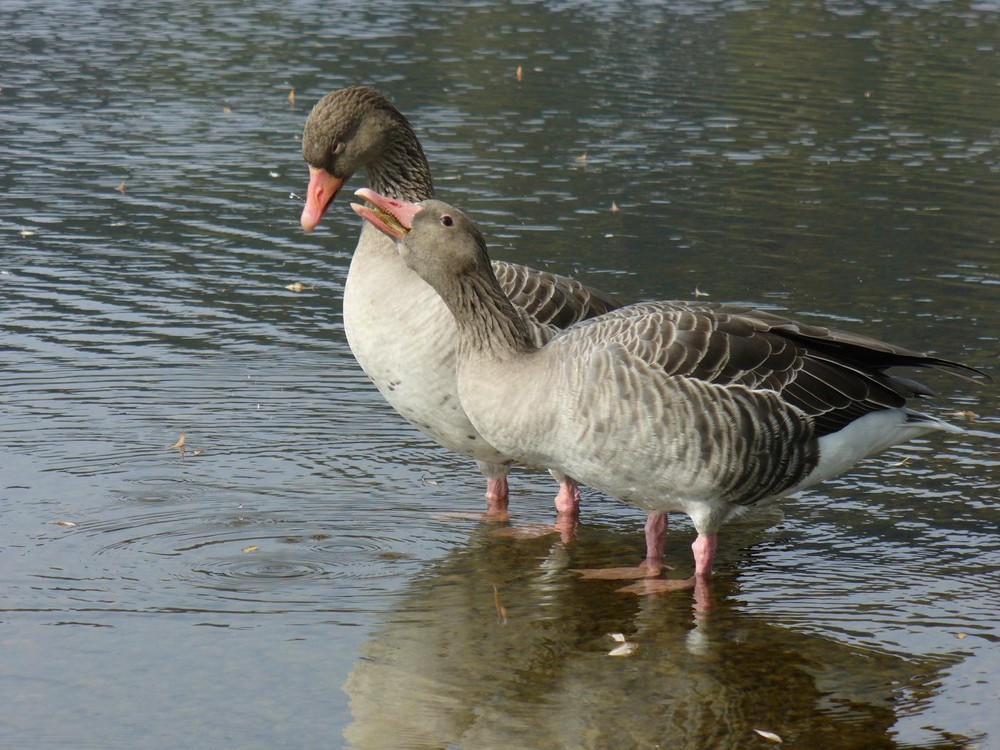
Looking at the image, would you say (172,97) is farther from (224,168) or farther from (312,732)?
(312,732)

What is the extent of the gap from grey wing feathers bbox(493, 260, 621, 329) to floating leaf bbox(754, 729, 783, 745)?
2486 millimetres

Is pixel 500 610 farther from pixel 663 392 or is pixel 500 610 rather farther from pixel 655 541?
pixel 663 392

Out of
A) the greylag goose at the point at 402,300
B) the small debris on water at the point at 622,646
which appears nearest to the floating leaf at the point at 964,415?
the greylag goose at the point at 402,300

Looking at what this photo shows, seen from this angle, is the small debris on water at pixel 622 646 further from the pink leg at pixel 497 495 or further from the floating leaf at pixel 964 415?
the floating leaf at pixel 964 415

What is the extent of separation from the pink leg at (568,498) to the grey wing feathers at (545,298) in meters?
0.87

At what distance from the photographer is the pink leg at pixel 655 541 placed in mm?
7129

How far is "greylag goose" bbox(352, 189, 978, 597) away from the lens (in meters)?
6.31

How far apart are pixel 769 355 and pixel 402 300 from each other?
1809mm

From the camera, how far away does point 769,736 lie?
18.4 feet

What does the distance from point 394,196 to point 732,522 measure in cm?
261

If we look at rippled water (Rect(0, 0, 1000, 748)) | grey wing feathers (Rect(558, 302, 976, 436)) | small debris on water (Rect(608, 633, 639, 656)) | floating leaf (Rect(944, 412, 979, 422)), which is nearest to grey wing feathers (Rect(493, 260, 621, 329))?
grey wing feathers (Rect(558, 302, 976, 436))

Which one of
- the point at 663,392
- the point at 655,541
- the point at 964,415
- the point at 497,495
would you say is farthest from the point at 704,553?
the point at 964,415

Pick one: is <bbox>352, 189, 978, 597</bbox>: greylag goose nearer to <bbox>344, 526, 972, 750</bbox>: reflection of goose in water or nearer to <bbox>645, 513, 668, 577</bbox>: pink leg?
<bbox>645, 513, 668, 577</bbox>: pink leg

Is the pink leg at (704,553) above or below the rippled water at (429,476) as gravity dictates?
above
